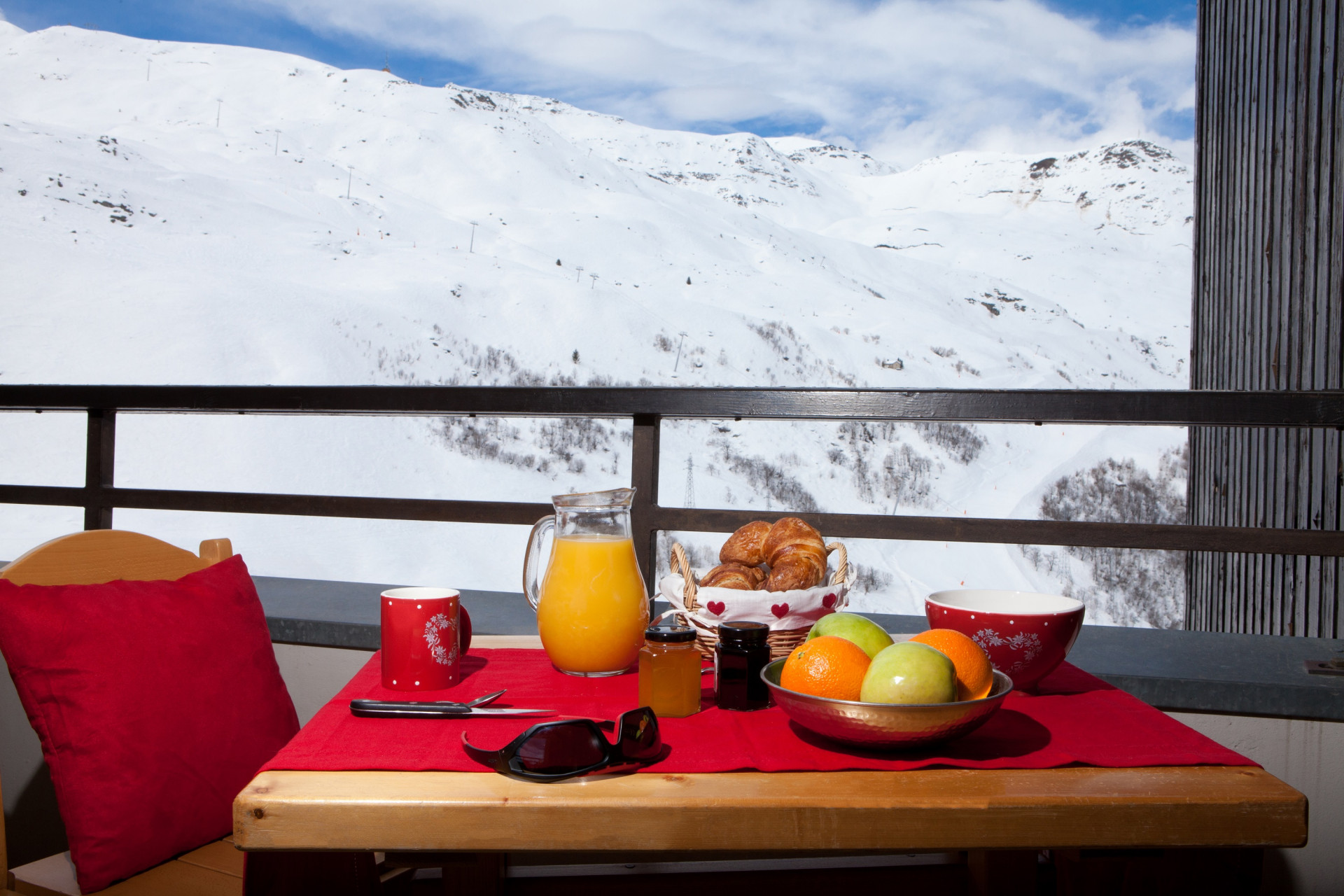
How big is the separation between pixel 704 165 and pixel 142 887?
2601 cm

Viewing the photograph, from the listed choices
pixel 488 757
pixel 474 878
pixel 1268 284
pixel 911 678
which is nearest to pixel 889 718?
pixel 911 678

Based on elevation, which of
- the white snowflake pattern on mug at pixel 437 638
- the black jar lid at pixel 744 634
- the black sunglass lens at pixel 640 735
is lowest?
the black sunglass lens at pixel 640 735

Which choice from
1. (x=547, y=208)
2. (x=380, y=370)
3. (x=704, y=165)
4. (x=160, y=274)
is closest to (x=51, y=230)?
(x=160, y=274)

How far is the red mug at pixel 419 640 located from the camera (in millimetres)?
893

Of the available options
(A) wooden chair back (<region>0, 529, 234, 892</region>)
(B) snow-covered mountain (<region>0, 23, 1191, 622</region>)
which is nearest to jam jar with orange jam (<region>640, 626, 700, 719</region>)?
(A) wooden chair back (<region>0, 529, 234, 892</region>)

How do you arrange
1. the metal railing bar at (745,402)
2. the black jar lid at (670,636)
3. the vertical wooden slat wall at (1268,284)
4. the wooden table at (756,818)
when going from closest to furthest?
the wooden table at (756,818), the black jar lid at (670,636), the metal railing bar at (745,402), the vertical wooden slat wall at (1268,284)

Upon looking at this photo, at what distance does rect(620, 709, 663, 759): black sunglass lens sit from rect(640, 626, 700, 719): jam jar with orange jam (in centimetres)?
10

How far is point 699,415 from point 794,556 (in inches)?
21.5

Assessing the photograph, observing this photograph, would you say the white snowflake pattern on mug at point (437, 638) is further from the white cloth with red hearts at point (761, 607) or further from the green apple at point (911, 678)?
the green apple at point (911, 678)

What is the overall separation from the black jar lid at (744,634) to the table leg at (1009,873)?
0.39 meters

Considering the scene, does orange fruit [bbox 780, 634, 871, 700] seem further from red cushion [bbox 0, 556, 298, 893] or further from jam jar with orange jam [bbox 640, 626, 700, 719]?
red cushion [bbox 0, 556, 298, 893]

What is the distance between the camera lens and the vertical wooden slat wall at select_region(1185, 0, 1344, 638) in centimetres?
336

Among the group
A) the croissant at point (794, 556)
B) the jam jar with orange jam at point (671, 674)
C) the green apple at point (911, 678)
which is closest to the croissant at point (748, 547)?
the croissant at point (794, 556)

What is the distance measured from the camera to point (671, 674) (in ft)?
2.68
